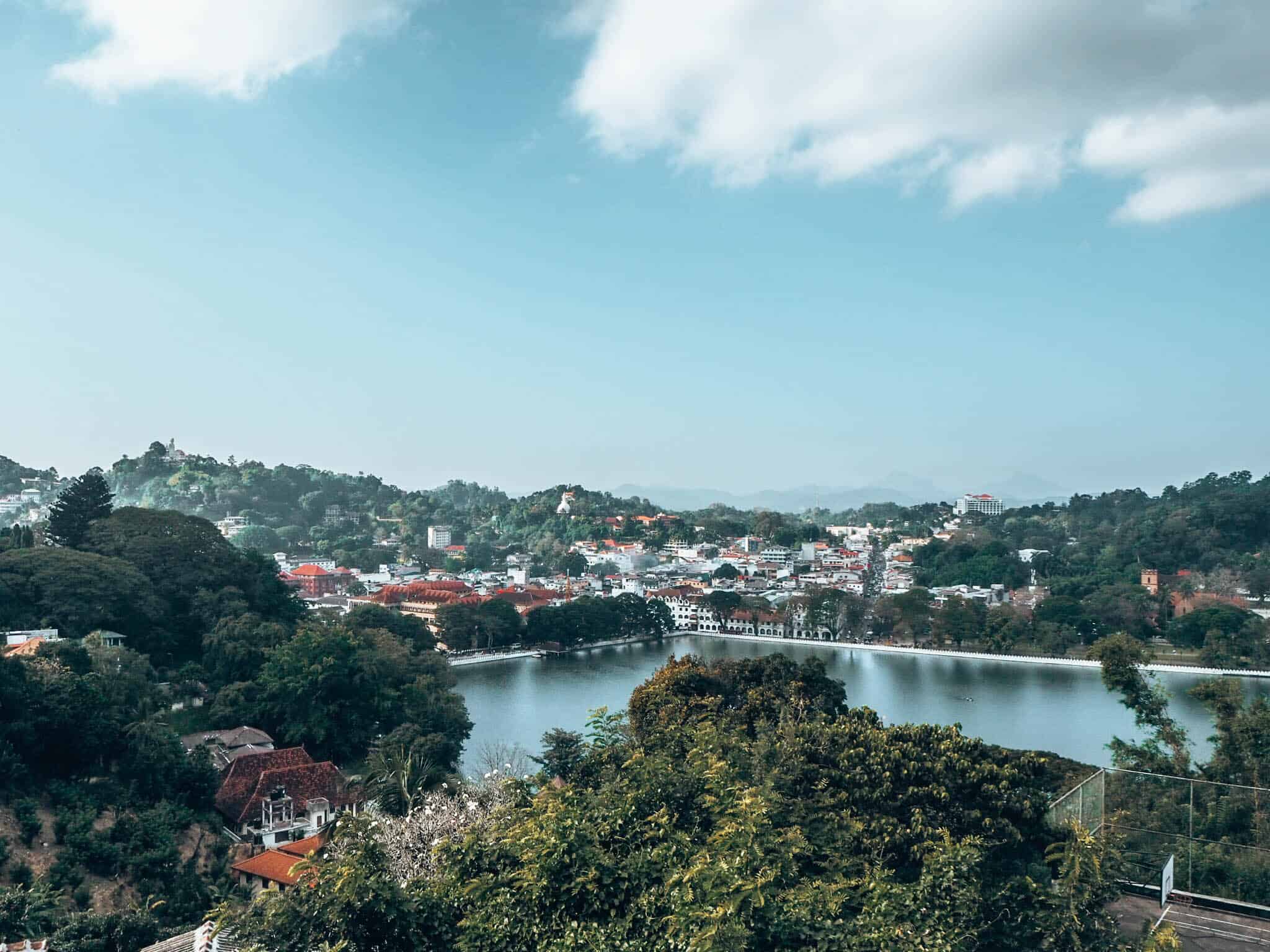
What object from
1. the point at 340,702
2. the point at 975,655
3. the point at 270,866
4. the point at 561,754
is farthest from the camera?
the point at 975,655

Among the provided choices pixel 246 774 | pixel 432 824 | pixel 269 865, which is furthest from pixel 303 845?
pixel 432 824

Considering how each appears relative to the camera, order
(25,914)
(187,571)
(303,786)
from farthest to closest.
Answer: (187,571), (303,786), (25,914)

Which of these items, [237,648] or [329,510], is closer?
[237,648]

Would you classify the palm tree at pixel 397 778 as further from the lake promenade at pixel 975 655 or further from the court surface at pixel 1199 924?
the lake promenade at pixel 975 655

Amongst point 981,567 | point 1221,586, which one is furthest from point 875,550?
point 1221,586

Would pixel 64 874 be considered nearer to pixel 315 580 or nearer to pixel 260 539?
pixel 315 580

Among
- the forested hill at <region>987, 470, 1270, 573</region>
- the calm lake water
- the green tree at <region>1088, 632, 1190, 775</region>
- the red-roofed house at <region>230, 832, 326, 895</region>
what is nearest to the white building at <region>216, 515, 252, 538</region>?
the calm lake water

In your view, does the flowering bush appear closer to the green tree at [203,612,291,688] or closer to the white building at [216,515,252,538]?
the green tree at [203,612,291,688]
